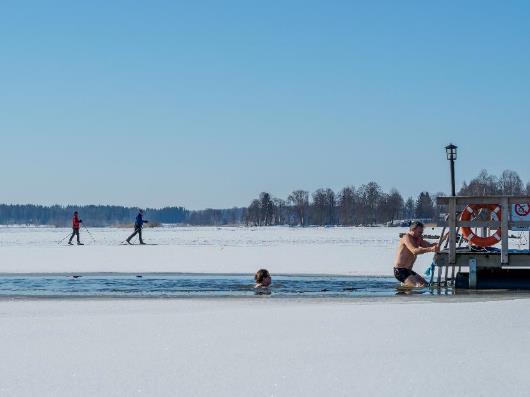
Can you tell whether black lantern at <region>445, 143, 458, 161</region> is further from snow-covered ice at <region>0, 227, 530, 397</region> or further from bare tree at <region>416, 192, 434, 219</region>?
Result: bare tree at <region>416, 192, 434, 219</region>

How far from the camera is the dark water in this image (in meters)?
14.0

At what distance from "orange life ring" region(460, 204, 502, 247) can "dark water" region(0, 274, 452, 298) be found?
1679 mm

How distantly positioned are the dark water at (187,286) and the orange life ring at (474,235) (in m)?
1.68

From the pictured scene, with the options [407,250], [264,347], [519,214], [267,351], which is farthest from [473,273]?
[267,351]

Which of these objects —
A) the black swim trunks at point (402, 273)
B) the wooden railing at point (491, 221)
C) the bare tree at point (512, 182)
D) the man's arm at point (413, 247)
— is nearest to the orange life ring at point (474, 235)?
the wooden railing at point (491, 221)

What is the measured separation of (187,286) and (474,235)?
561 cm

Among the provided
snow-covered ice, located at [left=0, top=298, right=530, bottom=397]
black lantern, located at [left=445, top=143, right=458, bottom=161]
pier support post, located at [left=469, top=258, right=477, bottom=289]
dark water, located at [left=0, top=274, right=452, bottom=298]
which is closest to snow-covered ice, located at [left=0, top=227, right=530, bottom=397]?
snow-covered ice, located at [left=0, top=298, right=530, bottom=397]

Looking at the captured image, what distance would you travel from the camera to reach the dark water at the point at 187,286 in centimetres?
1396

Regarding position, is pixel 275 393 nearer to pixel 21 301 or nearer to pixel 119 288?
pixel 21 301

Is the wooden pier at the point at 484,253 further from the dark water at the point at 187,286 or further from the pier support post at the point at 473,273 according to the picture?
the dark water at the point at 187,286

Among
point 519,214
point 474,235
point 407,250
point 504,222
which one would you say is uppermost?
point 519,214

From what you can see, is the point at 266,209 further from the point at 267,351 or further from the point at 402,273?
the point at 267,351

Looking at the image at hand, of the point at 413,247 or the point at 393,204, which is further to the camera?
the point at 393,204

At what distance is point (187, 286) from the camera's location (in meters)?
15.9
